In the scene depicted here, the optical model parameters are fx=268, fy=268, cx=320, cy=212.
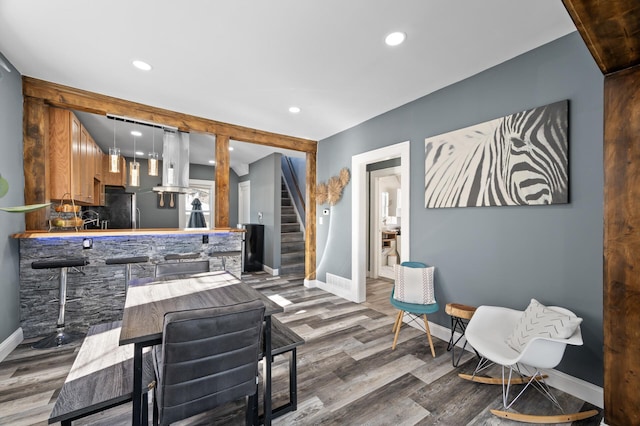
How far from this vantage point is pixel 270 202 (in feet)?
19.2

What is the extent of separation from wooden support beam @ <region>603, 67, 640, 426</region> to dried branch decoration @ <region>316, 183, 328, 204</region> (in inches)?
138

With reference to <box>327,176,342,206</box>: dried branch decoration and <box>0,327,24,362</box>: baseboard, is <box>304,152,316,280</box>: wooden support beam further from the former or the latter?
<box>0,327,24,362</box>: baseboard

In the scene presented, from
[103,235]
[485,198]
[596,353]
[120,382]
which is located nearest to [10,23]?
[103,235]

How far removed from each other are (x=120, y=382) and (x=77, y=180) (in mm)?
3349

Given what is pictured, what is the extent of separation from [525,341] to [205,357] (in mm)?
2072

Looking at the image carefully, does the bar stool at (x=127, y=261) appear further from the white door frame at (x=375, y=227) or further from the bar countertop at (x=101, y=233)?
the white door frame at (x=375, y=227)

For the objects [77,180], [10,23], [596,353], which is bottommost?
[596,353]

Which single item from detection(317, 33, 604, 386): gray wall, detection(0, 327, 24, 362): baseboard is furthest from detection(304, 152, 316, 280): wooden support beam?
detection(0, 327, 24, 362): baseboard

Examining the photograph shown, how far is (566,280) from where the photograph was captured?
6.59 feet

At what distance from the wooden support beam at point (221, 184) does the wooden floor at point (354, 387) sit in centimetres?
190

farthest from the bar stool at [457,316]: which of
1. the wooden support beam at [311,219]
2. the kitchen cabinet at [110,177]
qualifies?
the kitchen cabinet at [110,177]

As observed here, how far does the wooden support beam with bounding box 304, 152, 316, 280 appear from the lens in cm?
492

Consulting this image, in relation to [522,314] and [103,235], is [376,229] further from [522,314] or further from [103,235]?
[103,235]

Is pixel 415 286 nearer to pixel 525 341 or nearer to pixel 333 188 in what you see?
pixel 525 341
